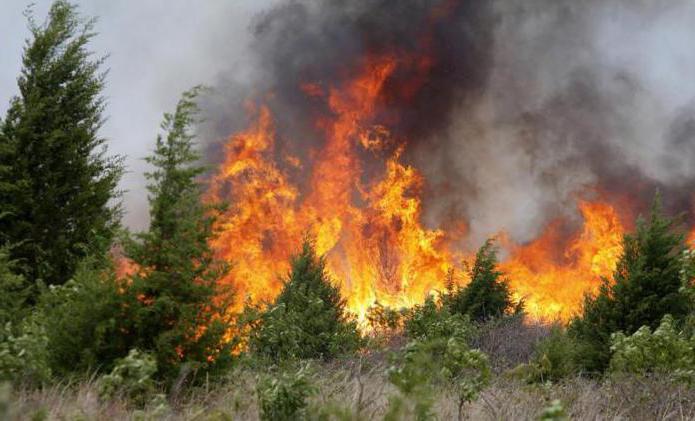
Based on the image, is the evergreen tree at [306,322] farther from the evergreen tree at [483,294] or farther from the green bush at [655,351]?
the evergreen tree at [483,294]

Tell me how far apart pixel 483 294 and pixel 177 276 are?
1603 cm

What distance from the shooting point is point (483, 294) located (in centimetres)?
2011

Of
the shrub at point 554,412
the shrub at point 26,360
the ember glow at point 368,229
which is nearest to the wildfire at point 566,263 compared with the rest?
the ember glow at point 368,229

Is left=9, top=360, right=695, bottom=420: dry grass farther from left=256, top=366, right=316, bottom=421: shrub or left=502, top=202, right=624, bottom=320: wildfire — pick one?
left=502, top=202, right=624, bottom=320: wildfire

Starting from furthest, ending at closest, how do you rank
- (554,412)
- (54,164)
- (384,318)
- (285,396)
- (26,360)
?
(384,318), (54,164), (26,360), (285,396), (554,412)

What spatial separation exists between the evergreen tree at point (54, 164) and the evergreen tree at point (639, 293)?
1015 centimetres

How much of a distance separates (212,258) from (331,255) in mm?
35102

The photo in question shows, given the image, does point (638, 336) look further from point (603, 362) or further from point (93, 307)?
point (93, 307)

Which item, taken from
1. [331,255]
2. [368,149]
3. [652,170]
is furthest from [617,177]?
[331,255]

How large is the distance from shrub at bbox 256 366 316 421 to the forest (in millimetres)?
10

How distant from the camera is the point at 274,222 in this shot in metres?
38.9

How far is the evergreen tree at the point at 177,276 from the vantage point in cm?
534

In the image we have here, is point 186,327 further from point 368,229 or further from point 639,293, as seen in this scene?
point 368,229

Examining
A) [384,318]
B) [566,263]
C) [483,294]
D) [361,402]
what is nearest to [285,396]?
[361,402]
